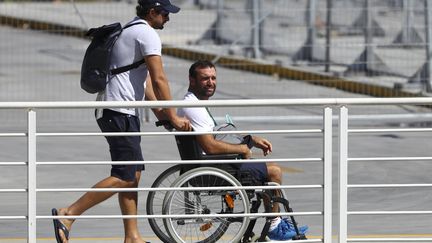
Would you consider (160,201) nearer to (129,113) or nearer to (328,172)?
(129,113)

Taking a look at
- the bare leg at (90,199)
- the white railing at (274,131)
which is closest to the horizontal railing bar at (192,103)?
the white railing at (274,131)

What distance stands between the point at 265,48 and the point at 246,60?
1.04 metres

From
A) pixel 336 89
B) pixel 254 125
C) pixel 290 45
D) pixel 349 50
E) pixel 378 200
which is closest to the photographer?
pixel 378 200

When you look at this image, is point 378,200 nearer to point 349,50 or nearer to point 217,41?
point 349,50

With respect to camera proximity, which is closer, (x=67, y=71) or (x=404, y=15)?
(x=404, y=15)

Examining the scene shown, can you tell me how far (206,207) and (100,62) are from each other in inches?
46.6

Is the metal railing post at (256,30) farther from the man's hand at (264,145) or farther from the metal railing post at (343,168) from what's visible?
the metal railing post at (343,168)

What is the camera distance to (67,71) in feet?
69.0

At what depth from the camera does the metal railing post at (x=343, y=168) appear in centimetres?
837

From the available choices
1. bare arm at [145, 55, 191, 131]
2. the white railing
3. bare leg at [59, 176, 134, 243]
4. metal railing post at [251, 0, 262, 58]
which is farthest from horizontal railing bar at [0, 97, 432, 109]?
metal railing post at [251, 0, 262, 58]

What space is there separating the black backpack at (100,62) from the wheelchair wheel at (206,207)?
0.82m

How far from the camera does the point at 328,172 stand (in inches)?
332

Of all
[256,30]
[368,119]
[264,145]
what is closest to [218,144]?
[264,145]

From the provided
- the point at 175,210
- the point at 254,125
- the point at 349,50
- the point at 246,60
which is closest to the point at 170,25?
the point at 246,60
